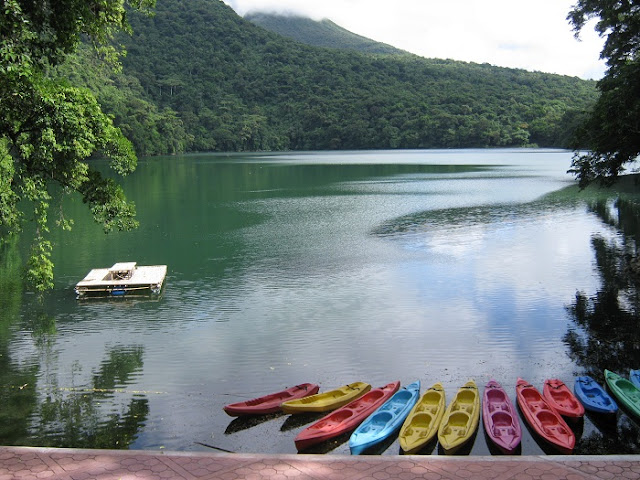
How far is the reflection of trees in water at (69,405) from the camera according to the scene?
10.1m

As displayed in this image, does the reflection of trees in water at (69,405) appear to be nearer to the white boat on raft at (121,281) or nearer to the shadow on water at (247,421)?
the shadow on water at (247,421)

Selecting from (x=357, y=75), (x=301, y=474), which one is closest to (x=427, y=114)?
(x=357, y=75)

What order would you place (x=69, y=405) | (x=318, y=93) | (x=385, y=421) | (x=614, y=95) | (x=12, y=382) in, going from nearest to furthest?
(x=385, y=421) → (x=69, y=405) → (x=12, y=382) → (x=614, y=95) → (x=318, y=93)

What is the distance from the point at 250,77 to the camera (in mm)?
171125

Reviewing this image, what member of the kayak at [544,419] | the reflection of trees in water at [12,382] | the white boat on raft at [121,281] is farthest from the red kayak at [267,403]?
the white boat on raft at [121,281]

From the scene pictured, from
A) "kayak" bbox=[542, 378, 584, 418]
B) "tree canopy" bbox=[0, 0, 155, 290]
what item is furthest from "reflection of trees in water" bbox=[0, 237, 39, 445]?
"kayak" bbox=[542, 378, 584, 418]

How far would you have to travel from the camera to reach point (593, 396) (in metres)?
10.9

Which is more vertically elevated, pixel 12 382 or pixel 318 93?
pixel 318 93

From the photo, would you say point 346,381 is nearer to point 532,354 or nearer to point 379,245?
point 532,354

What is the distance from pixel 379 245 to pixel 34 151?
18273 millimetres

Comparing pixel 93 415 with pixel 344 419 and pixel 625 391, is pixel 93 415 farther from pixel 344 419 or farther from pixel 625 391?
pixel 625 391

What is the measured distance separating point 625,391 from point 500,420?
8.87 ft

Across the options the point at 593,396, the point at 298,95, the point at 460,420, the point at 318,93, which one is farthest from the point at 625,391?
the point at 298,95

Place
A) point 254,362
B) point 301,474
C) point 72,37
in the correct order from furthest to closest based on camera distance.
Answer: point 254,362, point 72,37, point 301,474
